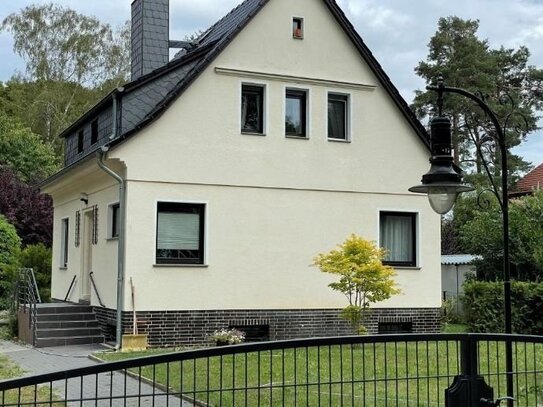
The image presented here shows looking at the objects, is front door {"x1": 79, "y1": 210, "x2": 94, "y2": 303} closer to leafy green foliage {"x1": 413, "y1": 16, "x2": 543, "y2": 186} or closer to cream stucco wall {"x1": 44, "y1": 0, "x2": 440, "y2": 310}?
cream stucco wall {"x1": 44, "y1": 0, "x2": 440, "y2": 310}

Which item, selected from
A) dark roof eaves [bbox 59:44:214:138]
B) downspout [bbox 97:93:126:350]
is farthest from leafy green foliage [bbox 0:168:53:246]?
downspout [bbox 97:93:126:350]

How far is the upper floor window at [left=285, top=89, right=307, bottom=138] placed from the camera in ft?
59.2

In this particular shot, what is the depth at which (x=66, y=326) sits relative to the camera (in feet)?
56.9

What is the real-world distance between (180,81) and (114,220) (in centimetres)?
361

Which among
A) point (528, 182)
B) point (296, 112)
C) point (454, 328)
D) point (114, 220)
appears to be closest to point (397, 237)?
point (454, 328)

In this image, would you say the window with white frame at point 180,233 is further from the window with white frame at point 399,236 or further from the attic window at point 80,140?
the attic window at point 80,140

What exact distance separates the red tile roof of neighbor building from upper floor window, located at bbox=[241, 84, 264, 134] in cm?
2454

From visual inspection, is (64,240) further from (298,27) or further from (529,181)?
(529,181)

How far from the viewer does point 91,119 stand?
2005cm

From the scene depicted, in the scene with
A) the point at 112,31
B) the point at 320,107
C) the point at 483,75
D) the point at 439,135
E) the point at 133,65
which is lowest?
the point at 439,135

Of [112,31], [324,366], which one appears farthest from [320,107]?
[112,31]

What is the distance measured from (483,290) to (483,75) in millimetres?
23381

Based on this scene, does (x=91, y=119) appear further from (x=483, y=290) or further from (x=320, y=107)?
(x=483, y=290)

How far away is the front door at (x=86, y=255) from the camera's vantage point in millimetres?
19422
